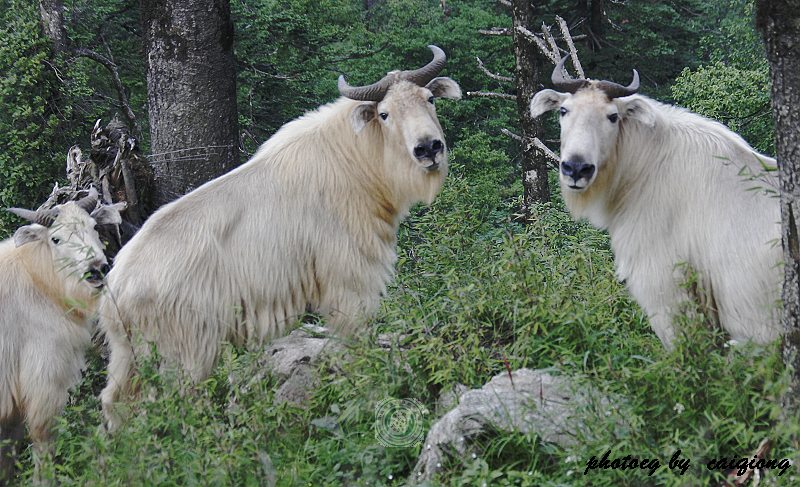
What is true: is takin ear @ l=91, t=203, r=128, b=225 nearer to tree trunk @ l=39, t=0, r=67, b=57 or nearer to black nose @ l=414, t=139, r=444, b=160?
black nose @ l=414, t=139, r=444, b=160

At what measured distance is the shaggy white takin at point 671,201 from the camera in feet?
16.8

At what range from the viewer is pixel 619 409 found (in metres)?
4.49

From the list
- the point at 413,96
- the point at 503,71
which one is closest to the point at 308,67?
the point at 503,71

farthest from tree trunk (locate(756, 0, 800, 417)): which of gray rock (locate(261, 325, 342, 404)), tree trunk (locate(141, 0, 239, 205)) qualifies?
tree trunk (locate(141, 0, 239, 205))

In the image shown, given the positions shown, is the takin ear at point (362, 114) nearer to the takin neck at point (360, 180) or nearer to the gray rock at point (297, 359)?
the takin neck at point (360, 180)

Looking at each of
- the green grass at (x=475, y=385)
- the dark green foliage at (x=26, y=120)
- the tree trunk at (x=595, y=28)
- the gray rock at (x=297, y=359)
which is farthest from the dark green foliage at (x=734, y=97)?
the dark green foliage at (x=26, y=120)

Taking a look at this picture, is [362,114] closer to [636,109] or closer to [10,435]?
[636,109]

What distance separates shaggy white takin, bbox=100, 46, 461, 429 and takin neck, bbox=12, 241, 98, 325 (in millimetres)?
644

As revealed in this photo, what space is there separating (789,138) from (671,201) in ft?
3.94

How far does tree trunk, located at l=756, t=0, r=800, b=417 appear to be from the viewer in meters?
4.33

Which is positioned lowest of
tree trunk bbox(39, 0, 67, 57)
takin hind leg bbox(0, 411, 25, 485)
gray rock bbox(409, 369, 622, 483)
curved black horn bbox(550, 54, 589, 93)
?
takin hind leg bbox(0, 411, 25, 485)

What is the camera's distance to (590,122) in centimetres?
575

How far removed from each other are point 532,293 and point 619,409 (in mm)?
1410

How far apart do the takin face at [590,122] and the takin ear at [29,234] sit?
147 inches
